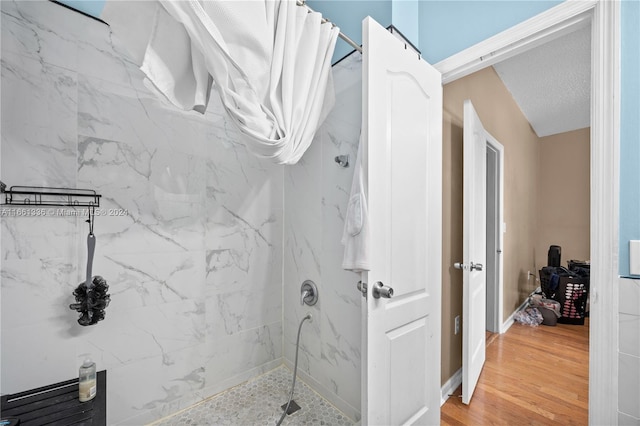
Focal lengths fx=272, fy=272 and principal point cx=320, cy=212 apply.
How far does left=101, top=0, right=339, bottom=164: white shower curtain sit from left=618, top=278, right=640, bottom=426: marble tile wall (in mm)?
1298

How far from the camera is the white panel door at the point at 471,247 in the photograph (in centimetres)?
171

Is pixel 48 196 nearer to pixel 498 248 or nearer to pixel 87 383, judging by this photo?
pixel 87 383

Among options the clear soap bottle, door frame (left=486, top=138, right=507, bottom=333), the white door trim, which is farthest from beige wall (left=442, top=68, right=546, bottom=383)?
the clear soap bottle

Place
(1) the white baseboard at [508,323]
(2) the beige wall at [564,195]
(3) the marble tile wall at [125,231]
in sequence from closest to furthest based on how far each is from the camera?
(3) the marble tile wall at [125,231] → (1) the white baseboard at [508,323] → (2) the beige wall at [564,195]

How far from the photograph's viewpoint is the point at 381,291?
1066mm

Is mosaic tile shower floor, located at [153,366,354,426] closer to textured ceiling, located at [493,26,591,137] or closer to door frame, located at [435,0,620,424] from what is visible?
door frame, located at [435,0,620,424]

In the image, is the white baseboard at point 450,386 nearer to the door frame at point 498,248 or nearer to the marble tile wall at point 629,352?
the marble tile wall at point 629,352

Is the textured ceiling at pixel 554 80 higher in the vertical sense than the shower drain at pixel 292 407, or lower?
higher

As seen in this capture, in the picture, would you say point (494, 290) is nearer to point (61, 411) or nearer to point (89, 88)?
point (61, 411)

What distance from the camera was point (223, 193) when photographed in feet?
5.75

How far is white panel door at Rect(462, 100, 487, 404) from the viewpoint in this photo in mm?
1712

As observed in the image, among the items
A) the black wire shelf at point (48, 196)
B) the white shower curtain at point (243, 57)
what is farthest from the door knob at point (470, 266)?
the black wire shelf at point (48, 196)

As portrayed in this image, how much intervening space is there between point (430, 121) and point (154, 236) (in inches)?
63.0

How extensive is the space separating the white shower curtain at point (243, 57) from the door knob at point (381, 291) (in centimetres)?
62
